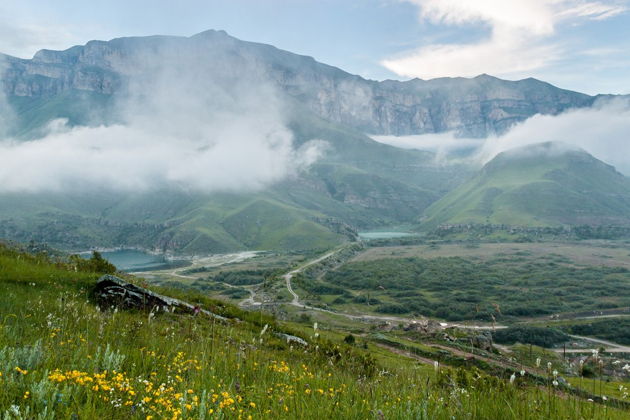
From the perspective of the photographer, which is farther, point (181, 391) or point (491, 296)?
point (491, 296)

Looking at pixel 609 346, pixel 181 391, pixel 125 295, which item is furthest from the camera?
pixel 609 346

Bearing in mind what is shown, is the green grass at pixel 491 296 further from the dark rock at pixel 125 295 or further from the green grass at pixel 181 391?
the green grass at pixel 181 391

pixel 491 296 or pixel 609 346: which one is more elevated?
pixel 609 346

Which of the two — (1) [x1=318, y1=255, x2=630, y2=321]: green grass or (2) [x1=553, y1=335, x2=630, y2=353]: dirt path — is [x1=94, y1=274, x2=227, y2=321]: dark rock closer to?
(2) [x1=553, y1=335, x2=630, y2=353]: dirt path

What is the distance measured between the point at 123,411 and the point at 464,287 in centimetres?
20796

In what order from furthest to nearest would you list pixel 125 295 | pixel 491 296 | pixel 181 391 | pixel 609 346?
pixel 491 296
pixel 609 346
pixel 125 295
pixel 181 391

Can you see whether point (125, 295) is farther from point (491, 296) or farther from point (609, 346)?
point (491, 296)

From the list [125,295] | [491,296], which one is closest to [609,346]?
[491,296]

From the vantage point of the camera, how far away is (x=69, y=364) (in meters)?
4.99

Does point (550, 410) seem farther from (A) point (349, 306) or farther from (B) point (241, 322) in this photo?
(A) point (349, 306)

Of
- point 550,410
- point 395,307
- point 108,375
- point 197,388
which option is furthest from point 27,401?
point 395,307

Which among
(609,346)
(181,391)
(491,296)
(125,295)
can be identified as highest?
(181,391)

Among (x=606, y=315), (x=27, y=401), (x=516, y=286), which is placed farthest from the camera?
(x=516, y=286)

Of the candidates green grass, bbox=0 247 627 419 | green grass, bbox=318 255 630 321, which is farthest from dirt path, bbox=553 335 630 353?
green grass, bbox=0 247 627 419
